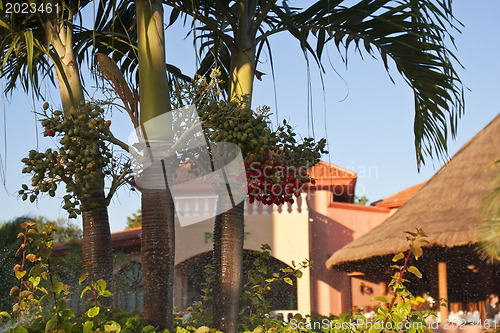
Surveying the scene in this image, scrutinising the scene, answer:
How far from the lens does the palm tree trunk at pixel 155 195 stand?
392 cm

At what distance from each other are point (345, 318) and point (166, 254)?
4.27ft

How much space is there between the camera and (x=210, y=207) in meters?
13.3

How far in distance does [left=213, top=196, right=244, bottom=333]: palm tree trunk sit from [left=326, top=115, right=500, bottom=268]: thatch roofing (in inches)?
193

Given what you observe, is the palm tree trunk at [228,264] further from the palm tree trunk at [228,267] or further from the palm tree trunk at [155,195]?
the palm tree trunk at [155,195]

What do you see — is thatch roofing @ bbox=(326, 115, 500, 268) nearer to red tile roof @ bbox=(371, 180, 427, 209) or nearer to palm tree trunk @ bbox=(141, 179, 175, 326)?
red tile roof @ bbox=(371, 180, 427, 209)

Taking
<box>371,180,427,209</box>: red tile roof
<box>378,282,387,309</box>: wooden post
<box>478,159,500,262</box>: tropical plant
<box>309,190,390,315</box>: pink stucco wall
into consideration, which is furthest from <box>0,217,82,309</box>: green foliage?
<box>371,180,427,209</box>: red tile roof

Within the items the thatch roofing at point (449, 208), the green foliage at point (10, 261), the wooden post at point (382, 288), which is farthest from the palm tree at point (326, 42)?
the wooden post at point (382, 288)

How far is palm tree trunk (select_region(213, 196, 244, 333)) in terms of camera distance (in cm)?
425

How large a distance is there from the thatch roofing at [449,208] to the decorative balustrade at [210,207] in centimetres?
258

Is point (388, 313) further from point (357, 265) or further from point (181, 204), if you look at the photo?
point (181, 204)

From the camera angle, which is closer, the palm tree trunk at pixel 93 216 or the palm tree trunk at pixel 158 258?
the palm tree trunk at pixel 158 258

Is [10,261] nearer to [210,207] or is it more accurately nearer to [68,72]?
[210,207]

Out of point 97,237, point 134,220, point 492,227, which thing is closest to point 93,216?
point 97,237

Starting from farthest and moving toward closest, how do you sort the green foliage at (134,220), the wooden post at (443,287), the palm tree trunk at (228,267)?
the green foliage at (134,220)
the wooden post at (443,287)
the palm tree trunk at (228,267)
